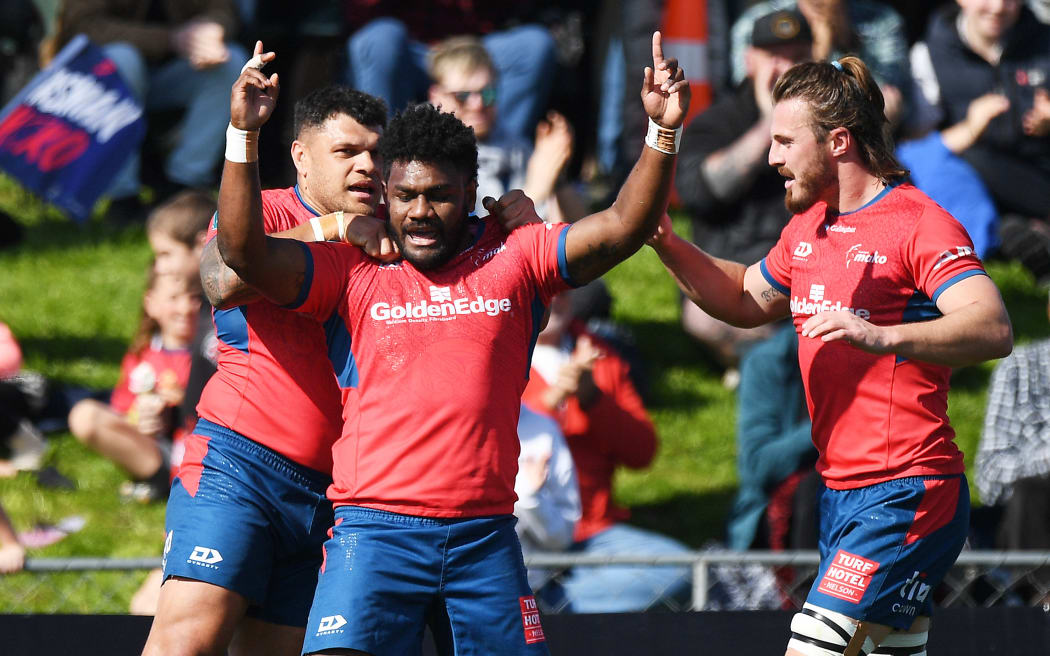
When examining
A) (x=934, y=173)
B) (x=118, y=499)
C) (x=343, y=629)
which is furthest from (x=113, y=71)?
(x=343, y=629)

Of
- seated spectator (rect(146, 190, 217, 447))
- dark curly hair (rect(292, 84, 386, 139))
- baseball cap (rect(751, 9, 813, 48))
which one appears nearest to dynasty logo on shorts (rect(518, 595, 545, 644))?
dark curly hair (rect(292, 84, 386, 139))

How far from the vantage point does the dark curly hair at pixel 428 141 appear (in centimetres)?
393

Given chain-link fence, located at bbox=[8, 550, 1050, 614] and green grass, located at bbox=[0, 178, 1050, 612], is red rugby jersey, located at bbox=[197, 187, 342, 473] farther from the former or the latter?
green grass, located at bbox=[0, 178, 1050, 612]

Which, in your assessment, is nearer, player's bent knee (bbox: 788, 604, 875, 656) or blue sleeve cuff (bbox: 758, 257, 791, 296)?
player's bent knee (bbox: 788, 604, 875, 656)

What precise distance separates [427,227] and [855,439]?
1.36 meters

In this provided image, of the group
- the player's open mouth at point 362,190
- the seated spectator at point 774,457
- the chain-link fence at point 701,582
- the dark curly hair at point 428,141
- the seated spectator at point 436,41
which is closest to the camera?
the dark curly hair at point 428,141

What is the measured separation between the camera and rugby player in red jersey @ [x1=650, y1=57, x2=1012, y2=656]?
4074mm

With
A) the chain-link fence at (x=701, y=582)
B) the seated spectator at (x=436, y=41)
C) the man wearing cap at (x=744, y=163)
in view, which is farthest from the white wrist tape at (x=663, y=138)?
the seated spectator at (x=436, y=41)

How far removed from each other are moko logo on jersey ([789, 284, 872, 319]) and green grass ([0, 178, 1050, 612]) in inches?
123

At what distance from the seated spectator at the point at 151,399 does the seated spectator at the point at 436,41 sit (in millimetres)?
1775

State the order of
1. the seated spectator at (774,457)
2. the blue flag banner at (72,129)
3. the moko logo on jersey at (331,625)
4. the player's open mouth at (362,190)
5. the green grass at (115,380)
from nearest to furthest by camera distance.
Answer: the moko logo on jersey at (331,625) → the player's open mouth at (362,190) → the seated spectator at (774,457) → the green grass at (115,380) → the blue flag banner at (72,129)

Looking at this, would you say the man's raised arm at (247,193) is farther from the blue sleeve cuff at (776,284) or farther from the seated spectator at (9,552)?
the seated spectator at (9,552)

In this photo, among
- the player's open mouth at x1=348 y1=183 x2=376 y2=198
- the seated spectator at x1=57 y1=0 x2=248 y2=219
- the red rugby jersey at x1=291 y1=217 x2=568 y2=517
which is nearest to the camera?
the red rugby jersey at x1=291 y1=217 x2=568 y2=517

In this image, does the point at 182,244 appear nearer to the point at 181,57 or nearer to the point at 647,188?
the point at 181,57
